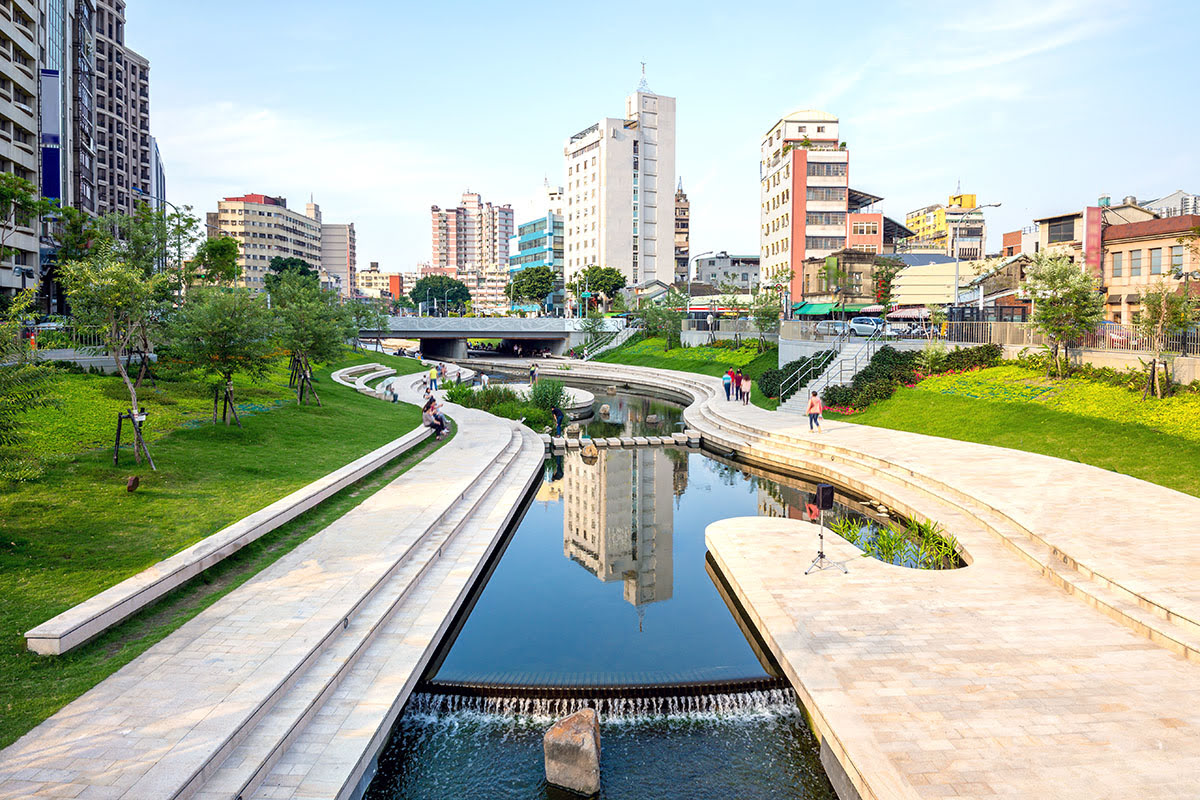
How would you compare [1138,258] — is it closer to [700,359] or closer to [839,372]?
[839,372]

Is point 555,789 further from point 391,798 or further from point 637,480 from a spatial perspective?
point 637,480

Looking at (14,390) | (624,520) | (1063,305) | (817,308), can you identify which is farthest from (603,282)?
(14,390)

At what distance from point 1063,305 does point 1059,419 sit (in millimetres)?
5506

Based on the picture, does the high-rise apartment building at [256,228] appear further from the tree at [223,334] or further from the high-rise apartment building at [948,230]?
the tree at [223,334]

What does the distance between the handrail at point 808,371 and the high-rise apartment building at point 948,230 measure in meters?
46.7

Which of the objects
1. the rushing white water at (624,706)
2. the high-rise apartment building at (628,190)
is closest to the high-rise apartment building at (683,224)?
the high-rise apartment building at (628,190)

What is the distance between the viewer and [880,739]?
8.18 metres

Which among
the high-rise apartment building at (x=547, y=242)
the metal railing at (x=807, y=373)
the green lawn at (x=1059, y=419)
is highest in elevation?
the high-rise apartment building at (x=547, y=242)

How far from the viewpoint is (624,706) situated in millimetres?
10641

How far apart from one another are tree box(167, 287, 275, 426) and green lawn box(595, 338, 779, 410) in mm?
24611

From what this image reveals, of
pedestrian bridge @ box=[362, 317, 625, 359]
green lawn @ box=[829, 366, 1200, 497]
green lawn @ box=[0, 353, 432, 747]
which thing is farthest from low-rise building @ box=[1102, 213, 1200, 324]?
pedestrian bridge @ box=[362, 317, 625, 359]

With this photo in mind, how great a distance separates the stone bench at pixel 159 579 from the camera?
9492mm

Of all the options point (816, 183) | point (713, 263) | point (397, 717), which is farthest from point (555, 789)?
point (713, 263)

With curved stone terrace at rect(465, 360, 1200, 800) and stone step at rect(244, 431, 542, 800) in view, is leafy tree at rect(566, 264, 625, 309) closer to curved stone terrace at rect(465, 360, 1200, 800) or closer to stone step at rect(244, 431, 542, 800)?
curved stone terrace at rect(465, 360, 1200, 800)
